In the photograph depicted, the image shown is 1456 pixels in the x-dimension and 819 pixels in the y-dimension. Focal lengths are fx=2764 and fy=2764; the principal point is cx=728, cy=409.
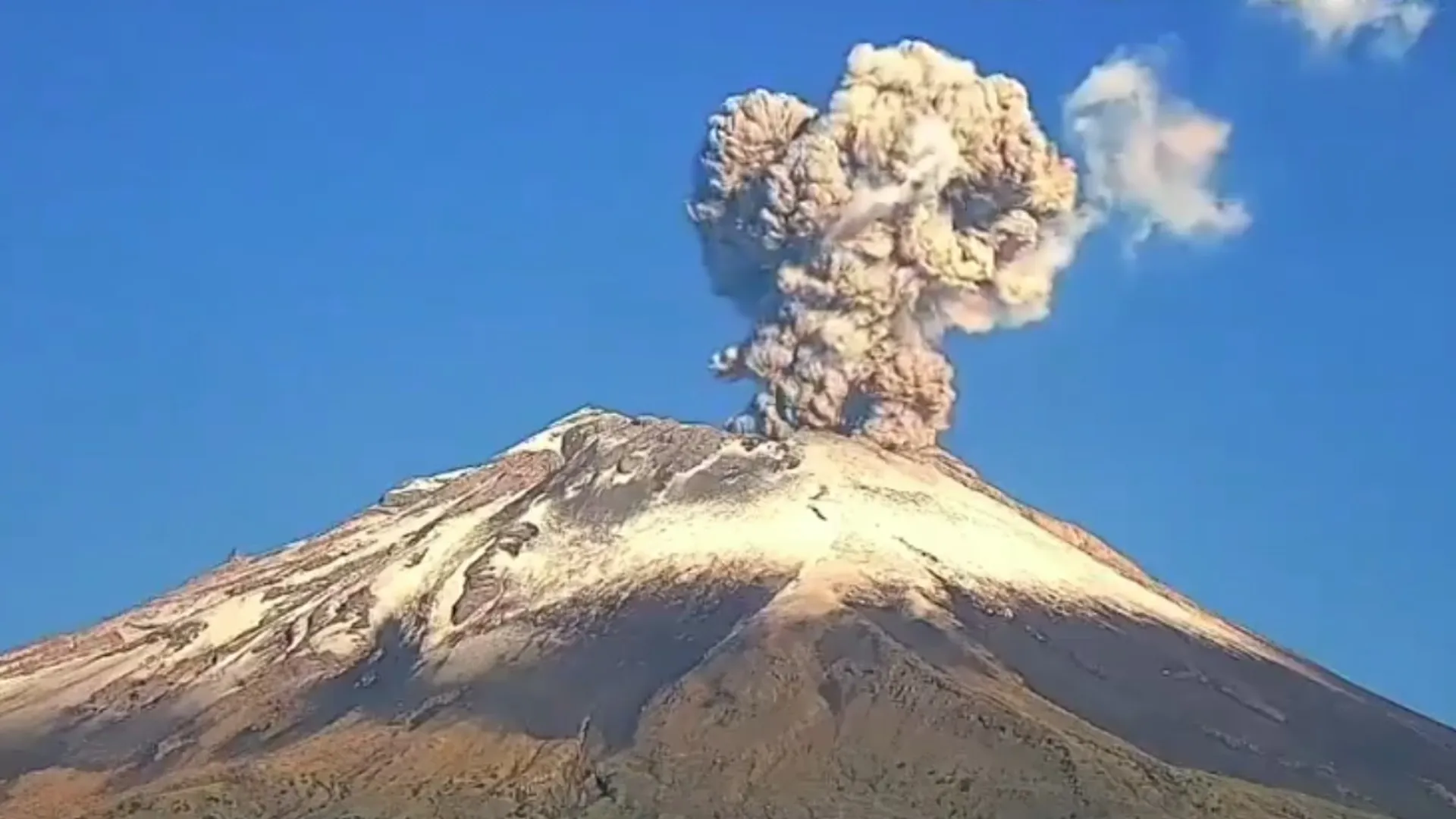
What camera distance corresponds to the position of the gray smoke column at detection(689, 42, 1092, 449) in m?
100

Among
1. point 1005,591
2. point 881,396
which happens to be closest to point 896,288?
point 881,396

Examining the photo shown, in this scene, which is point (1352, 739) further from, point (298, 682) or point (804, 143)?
point (298, 682)

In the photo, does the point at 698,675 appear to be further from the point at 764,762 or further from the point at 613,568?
the point at 613,568

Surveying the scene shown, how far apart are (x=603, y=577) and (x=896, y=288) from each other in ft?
49.0

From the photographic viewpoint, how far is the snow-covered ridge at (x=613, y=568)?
99.1 metres

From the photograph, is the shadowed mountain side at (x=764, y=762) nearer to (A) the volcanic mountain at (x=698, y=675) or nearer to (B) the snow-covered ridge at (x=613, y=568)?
(A) the volcanic mountain at (x=698, y=675)

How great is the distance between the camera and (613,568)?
101250mm

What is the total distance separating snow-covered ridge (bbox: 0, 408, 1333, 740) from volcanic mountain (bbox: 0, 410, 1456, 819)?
0.16 meters

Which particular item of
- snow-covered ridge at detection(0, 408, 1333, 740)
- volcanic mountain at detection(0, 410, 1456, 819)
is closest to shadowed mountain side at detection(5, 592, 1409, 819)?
volcanic mountain at detection(0, 410, 1456, 819)

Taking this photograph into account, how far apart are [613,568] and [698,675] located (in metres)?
12.9

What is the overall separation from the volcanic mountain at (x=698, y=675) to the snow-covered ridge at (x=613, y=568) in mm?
156

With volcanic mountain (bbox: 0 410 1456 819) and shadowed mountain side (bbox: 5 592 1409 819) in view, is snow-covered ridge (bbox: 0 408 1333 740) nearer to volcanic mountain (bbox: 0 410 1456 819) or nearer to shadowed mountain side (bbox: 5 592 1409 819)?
volcanic mountain (bbox: 0 410 1456 819)

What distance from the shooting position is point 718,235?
347 feet

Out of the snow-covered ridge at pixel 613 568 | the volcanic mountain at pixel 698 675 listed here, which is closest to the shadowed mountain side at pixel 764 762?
the volcanic mountain at pixel 698 675
